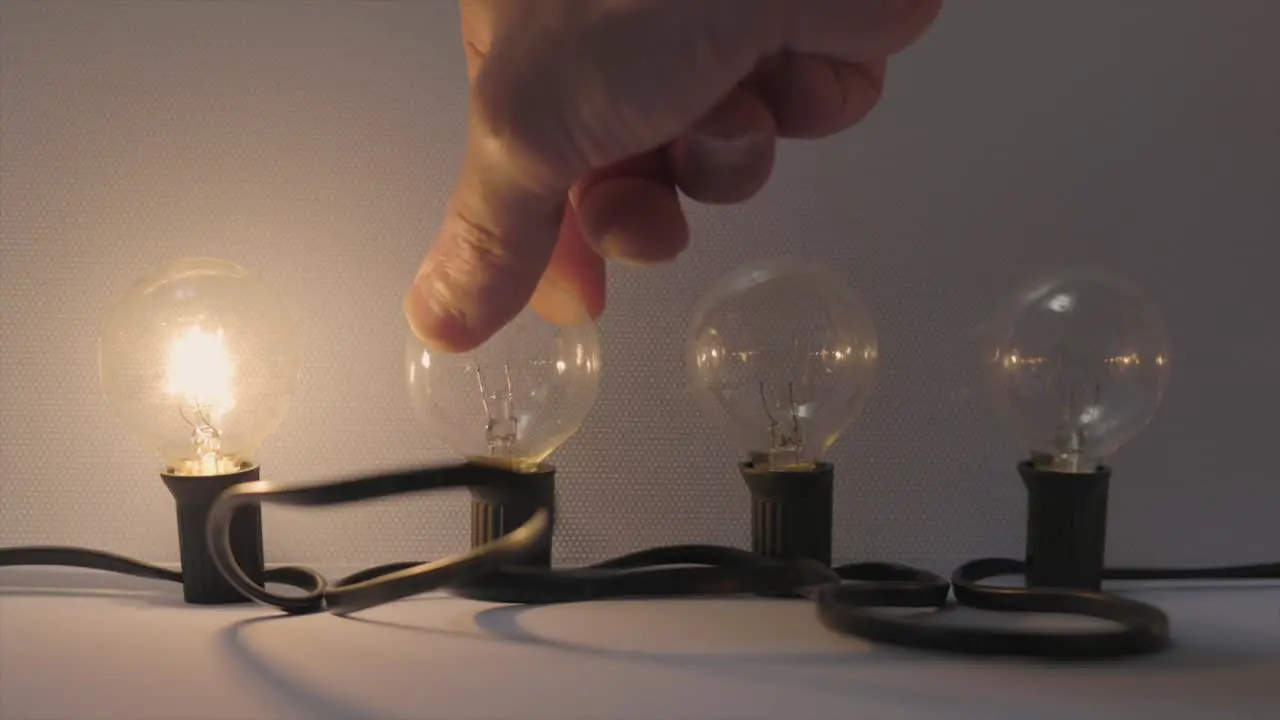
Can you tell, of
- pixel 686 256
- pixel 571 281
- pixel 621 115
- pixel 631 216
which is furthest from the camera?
pixel 686 256

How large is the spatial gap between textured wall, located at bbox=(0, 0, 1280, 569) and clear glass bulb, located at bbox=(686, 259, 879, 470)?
0.39 ft

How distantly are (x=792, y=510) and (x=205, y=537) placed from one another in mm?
427

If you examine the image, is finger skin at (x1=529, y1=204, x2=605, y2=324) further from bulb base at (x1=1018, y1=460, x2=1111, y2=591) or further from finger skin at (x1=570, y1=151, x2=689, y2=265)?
bulb base at (x1=1018, y1=460, x2=1111, y2=591)

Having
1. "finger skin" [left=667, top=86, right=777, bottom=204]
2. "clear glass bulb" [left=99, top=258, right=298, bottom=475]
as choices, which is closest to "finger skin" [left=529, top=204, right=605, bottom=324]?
"finger skin" [left=667, top=86, right=777, bottom=204]

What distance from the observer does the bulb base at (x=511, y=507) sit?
808mm

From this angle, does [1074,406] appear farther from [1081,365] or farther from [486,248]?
[486,248]

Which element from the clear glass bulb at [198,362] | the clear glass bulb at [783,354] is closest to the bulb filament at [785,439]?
the clear glass bulb at [783,354]

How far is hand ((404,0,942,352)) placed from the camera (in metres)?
0.52

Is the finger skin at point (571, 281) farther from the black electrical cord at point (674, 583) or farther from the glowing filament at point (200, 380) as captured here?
the glowing filament at point (200, 380)

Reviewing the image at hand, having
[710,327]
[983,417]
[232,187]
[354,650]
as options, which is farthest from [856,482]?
[232,187]

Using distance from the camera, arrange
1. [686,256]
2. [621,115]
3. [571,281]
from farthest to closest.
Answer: [686,256] < [571,281] < [621,115]

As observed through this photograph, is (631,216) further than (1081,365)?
No

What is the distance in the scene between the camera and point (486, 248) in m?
0.62

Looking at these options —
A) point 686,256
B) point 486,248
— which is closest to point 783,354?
point 686,256
